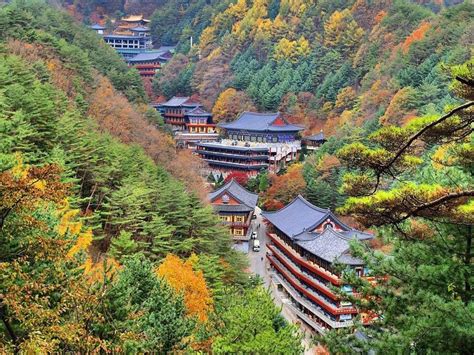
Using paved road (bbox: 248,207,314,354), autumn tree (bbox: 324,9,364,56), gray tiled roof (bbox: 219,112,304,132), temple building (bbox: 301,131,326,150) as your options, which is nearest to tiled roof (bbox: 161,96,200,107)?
gray tiled roof (bbox: 219,112,304,132)

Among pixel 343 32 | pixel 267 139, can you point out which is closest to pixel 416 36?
pixel 343 32

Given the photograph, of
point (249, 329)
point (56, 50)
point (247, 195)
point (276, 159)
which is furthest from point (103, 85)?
point (249, 329)

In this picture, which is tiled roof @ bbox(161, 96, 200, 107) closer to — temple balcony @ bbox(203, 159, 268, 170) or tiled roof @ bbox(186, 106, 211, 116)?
tiled roof @ bbox(186, 106, 211, 116)

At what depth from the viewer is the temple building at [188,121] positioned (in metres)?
54.3

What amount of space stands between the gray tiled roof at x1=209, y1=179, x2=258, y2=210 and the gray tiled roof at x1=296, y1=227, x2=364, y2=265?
917 cm

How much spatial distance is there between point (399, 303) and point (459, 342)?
1.58 metres

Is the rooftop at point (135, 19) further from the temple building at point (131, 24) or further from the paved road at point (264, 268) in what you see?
the paved road at point (264, 268)

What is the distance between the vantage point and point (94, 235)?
18047mm

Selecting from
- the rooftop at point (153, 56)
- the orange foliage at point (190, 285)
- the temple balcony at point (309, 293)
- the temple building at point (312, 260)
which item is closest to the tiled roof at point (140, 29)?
the rooftop at point (153, 56)

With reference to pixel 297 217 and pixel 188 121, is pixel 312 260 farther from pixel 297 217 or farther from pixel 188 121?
pixel 188 121

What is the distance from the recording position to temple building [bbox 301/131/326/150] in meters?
47.1

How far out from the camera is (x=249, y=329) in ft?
37.8

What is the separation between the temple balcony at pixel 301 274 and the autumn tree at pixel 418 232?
43.8ft

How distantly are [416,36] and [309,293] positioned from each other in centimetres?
3006
